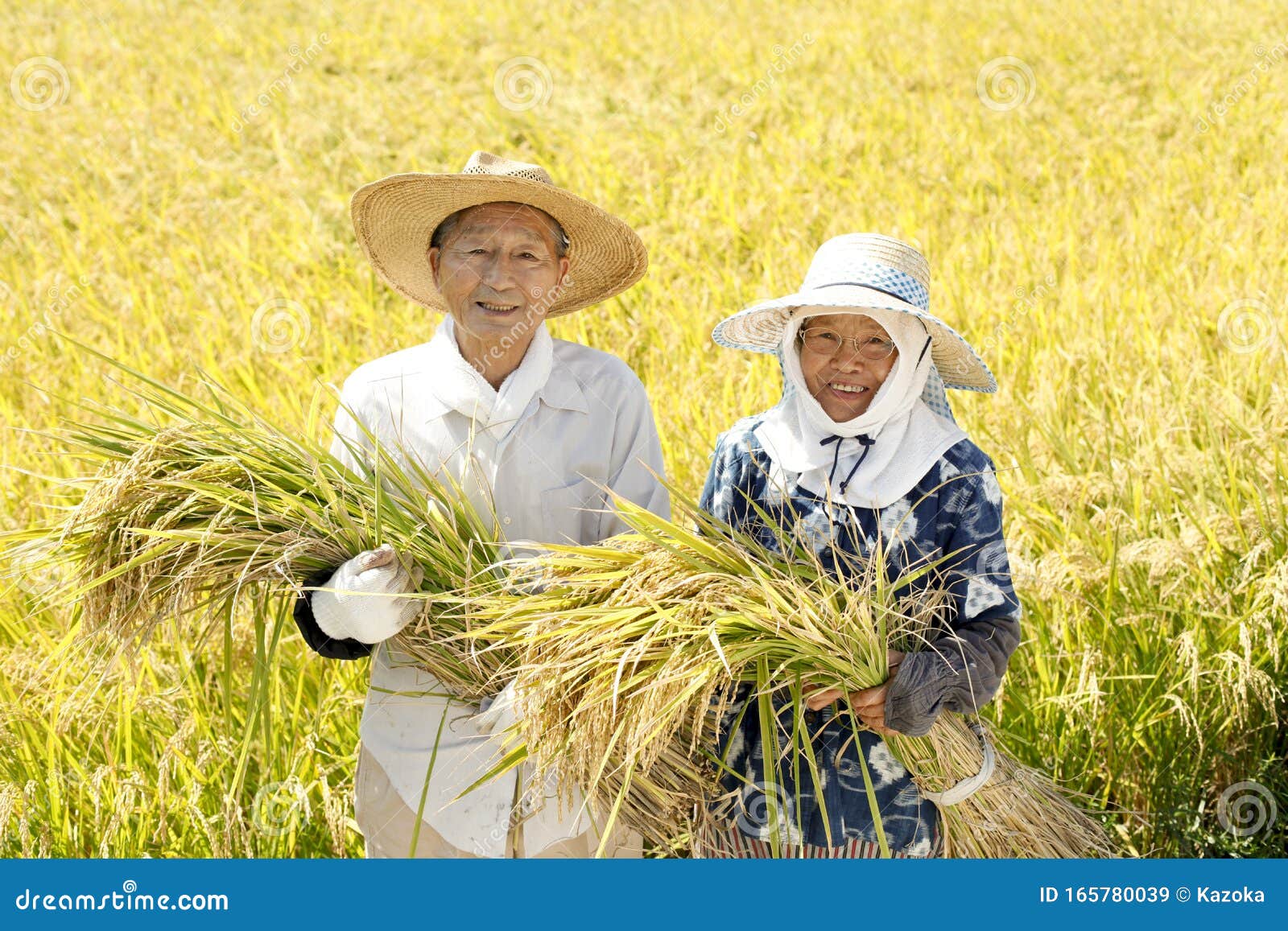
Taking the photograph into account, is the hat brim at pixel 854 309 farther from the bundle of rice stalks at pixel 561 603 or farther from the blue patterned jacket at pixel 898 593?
the bundle of rice stalks at pixel 561 603

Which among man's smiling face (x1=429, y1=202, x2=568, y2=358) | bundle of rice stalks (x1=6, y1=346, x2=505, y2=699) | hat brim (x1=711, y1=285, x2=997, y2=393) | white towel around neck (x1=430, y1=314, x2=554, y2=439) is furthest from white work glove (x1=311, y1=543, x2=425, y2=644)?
hat brim (x1=711, y1=285, x2=997, y2=393)

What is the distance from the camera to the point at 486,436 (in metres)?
2.12

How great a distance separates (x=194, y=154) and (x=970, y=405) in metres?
5.23

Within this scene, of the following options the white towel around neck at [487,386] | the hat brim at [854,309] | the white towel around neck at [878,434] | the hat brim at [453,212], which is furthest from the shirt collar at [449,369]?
the white towel around neck at [878,434]

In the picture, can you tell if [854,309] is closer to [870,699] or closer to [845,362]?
[845,362]

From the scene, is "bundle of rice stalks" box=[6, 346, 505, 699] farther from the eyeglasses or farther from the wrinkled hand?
the eyeglasses

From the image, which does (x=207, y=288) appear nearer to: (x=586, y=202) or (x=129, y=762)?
(x=129, y=762)

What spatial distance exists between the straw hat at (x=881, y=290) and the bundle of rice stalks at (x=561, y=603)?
1.20 ft

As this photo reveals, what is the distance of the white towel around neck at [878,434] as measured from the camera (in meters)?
1.87

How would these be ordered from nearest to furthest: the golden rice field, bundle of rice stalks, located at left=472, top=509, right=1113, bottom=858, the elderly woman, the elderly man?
1. bundle of rice stalks, located at left=472, top=509, right=1113, bottom=858
2. the elderly woman
3. the elderly man
4. the golden rice field

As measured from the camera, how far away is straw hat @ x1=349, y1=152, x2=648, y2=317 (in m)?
2.09

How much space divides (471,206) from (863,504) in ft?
2.79

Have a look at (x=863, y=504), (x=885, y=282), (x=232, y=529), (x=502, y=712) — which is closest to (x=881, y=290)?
(x=885, y=282)

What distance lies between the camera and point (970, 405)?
3600 mm
